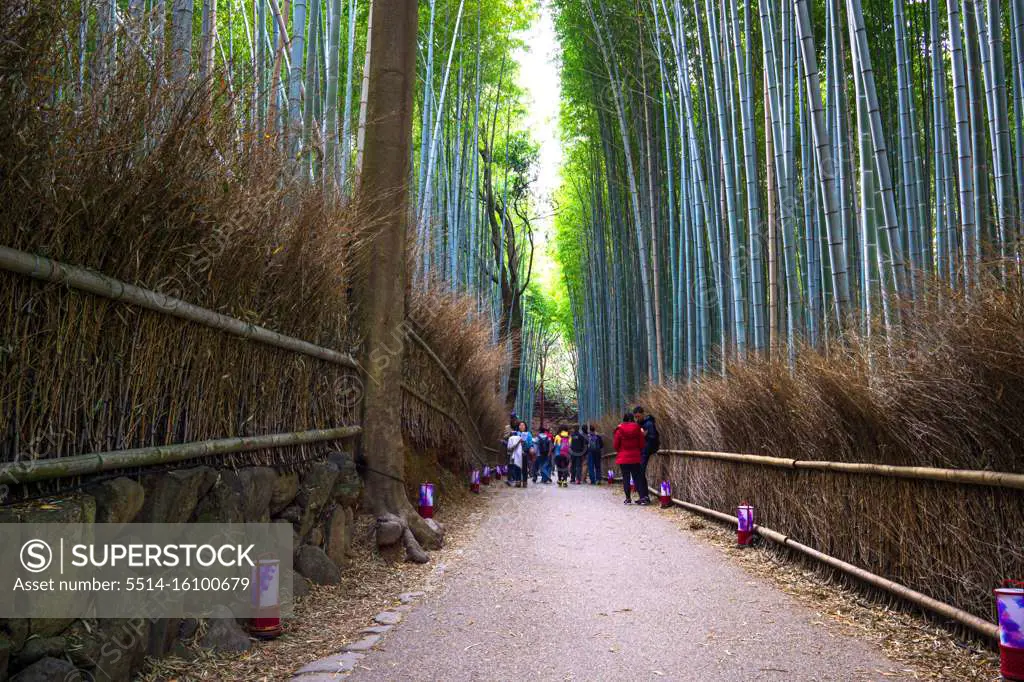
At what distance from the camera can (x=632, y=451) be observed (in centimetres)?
835

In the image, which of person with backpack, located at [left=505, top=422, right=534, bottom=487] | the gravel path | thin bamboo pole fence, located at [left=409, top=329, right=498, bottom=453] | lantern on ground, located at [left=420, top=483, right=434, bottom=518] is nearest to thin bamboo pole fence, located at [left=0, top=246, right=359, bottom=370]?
the gravel path

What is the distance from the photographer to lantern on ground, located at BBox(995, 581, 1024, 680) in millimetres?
2229

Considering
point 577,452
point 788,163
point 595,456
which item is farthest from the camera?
point 577,452

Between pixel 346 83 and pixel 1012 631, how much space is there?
7.37m

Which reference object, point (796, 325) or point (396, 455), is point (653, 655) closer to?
point (396, 455)

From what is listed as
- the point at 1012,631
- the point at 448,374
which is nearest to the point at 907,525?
the point at 1012,631

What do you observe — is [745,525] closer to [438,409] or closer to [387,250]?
[387,250]

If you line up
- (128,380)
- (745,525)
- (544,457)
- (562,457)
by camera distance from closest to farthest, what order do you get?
(128,380) → (745,525) → (562,457) → (544,457)

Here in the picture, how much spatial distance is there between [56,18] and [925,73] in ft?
29.2

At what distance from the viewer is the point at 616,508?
7.97 m

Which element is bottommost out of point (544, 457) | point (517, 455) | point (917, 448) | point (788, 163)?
point (544, 457)

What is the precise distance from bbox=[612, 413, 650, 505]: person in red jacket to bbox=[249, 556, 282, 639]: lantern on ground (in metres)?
5.86

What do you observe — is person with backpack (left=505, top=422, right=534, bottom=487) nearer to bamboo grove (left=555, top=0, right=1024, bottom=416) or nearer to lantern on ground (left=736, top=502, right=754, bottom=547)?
bamboo grove (left=555, top=0, right=1024, bottom=416)

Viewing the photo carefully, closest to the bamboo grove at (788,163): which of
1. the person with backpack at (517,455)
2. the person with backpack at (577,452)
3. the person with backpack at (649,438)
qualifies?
the person with backpack at (649,438)
